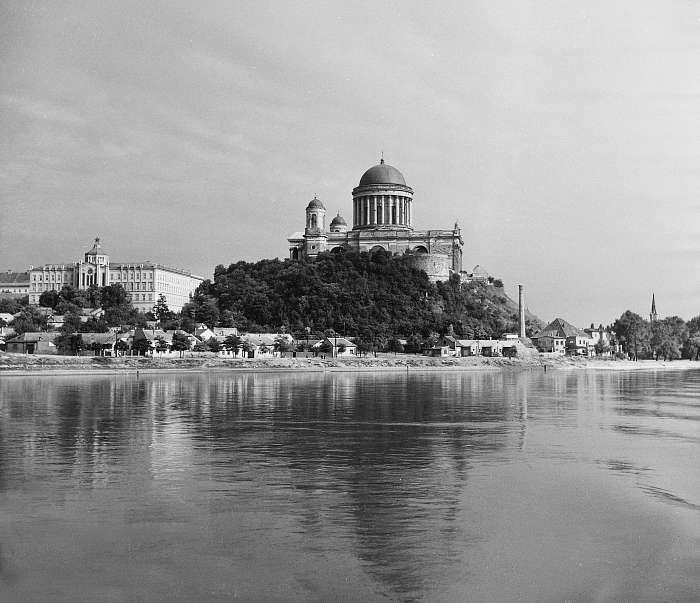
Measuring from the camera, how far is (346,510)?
14055 millimetres

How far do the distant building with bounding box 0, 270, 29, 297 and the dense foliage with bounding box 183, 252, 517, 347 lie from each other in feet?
107

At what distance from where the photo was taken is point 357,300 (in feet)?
320

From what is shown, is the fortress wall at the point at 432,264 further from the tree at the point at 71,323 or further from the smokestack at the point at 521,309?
the tree at the point at 71,323

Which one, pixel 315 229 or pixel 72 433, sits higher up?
pixel 315 229

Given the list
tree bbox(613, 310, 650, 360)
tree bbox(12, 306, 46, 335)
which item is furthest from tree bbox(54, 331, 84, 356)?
tree bbox(613, 310, 650, 360)

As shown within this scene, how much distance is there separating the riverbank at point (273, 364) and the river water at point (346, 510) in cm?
4013

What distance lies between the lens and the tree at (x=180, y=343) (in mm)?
79125

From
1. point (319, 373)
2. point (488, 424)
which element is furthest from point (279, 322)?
point (488, 424)

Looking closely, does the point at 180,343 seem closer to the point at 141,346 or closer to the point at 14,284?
the point at 141,346

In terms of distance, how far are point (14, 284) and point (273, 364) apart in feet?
197

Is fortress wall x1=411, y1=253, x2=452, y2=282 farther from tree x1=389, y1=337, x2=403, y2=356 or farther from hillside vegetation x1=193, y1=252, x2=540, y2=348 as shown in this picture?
tree x1=389, y1=337, x2=403, y2=356

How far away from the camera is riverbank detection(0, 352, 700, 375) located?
221 feet

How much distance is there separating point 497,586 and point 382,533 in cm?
265

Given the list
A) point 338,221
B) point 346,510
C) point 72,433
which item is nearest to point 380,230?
point 338,221
